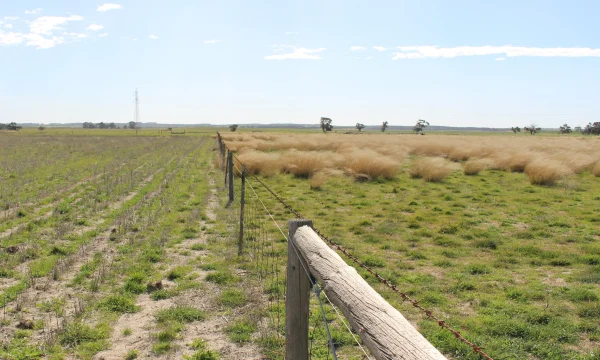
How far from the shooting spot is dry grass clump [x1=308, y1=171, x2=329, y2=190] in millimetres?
15398

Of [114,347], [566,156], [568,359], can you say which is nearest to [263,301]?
[114,347]

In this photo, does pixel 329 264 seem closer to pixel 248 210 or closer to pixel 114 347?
pixel 114 347

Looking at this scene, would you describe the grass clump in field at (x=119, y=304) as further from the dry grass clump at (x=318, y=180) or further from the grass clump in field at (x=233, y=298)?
the dry grass clump at (x=318, y=180)

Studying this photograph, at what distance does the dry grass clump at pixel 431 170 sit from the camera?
17375mm

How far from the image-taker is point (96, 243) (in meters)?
8.23

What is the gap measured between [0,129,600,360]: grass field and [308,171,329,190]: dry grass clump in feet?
0.52

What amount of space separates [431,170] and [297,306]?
15.6 meters

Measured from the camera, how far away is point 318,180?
1583cm

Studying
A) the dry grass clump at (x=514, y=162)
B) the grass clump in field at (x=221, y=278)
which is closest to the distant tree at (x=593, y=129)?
the dry grass clump at (x=514, y=162)

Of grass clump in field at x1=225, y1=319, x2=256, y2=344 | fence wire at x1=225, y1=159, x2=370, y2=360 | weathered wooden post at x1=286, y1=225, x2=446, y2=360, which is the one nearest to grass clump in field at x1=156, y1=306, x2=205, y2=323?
grass clump in field at x1=225, y1=319, x2=256, y2=344

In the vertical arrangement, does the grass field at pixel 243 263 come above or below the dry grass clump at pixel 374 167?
below

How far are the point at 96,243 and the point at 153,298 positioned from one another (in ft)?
9.87

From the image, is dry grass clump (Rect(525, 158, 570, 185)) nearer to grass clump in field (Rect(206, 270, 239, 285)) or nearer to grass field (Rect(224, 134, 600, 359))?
grass field (Rect(224, 134, 600, 359))

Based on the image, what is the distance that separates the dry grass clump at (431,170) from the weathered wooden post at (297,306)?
15164 millimetres
